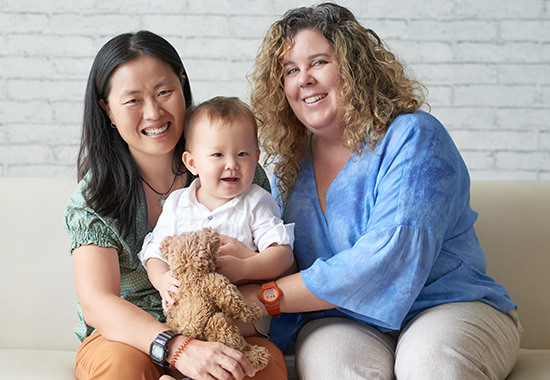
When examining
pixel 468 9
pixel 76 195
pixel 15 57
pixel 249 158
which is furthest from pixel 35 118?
pixel 468 9

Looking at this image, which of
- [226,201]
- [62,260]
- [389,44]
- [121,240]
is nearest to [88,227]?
[121,240]

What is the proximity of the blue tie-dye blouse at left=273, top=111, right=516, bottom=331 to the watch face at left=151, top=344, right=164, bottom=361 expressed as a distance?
43cm

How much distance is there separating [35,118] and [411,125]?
220cm

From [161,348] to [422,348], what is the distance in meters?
0.66

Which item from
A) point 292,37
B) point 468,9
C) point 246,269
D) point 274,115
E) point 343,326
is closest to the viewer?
point 246,269

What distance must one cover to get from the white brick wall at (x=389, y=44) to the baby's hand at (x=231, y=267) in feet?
4.96

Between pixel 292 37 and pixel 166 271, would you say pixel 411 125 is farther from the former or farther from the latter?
pixel 166 271

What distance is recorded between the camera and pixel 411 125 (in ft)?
4.66

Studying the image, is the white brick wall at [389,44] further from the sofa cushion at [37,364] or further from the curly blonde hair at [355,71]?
the sofa cushion at [37,364]

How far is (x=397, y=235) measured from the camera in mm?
1306

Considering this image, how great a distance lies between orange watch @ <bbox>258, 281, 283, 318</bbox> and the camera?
134 cm

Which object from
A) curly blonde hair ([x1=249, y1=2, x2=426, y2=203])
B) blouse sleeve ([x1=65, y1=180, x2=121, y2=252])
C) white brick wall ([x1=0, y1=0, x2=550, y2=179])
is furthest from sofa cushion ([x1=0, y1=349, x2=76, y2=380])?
white brick wall ([x1=0, y1=0, x2=550, y2=179])

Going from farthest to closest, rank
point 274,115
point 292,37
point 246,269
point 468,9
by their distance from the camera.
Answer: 1. point 468,9
2. point 274,115
3. point 292,37
4. point 246,269

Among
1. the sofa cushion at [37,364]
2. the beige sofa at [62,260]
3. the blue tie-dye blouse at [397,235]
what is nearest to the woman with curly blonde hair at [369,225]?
the blue tie-dye blouse at [397,235]
